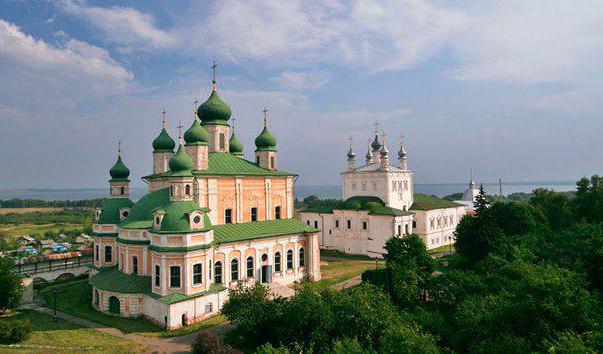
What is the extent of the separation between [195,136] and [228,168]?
3182 mm

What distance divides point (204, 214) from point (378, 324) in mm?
13170

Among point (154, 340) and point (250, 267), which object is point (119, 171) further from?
point (154, 340)

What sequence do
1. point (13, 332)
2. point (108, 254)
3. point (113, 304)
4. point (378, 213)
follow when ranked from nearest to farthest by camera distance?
point (13, 332), point (113, 304), point (108, 254), point (378, 213)

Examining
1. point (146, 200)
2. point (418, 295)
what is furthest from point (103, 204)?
point (418, 295)

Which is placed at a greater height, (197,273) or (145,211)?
(145,211)

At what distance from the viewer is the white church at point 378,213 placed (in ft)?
129

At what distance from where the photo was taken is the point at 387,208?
39188mm

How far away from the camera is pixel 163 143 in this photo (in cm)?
3062

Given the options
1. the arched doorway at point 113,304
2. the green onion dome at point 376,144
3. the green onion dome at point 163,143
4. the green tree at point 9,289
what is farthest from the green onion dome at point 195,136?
the green onion dome at point 376,144

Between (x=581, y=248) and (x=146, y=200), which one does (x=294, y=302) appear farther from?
(x=581, y=248)

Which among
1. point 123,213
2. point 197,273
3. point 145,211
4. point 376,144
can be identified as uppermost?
point 376,144

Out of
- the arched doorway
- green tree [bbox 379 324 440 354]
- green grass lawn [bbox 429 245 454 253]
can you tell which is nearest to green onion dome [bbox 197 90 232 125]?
the arched doorway

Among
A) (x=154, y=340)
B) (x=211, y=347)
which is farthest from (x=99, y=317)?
(x=211, y=347)

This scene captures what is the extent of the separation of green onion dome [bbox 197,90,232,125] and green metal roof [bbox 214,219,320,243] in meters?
8.78
